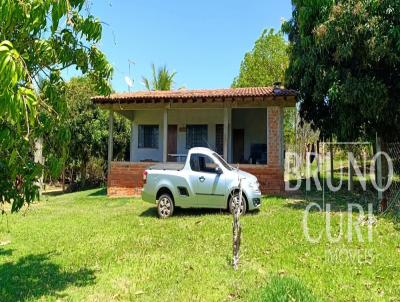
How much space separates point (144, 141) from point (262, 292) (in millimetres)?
15579

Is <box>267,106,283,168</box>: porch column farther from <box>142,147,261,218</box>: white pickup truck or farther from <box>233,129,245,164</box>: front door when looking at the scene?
<box>233,129,245,164</box>: front door

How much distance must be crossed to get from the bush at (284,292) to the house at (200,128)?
952 cm

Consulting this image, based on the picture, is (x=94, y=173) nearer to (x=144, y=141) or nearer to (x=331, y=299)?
(x=144, y=141)

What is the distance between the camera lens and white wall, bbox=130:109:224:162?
19000 mm

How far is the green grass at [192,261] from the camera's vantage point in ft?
17.2

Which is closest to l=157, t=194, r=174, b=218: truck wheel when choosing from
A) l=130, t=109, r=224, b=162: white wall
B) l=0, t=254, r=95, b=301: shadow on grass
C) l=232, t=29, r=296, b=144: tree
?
l=0, t=254, r=95, b=301: shadow on grass

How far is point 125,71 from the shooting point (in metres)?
5.41

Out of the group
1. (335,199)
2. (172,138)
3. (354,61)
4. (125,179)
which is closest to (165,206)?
(125,179)

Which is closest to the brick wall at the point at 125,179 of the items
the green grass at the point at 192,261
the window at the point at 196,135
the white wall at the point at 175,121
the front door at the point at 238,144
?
the white wall at the point at 175,121

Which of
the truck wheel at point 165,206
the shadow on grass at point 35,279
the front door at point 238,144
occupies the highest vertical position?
the front door at point 238,144

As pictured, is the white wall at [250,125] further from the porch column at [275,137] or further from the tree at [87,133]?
the tree at [87,133]

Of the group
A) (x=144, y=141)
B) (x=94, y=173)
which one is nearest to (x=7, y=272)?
(x=144, y=141)

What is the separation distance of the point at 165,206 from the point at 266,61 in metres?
21.5

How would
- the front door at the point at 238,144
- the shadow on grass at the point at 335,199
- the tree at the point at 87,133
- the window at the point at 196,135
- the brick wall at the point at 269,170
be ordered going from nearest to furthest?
the shadow on grass at the point at 335,199 → the brick wall at the point at 269,170 → the window at the point at 196,135 → the front door at the point at 238,144 → the tree at the point at 87,133
